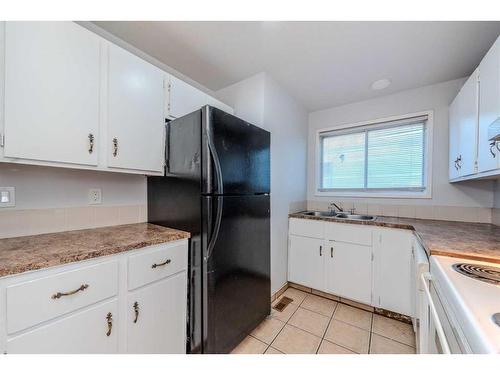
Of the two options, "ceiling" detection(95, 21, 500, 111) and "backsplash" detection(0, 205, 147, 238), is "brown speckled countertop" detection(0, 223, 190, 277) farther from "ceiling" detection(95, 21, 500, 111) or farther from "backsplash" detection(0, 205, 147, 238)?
"ceiling" detection(95, 21, 500, 111)

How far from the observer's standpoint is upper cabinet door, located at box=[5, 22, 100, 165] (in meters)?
0.91

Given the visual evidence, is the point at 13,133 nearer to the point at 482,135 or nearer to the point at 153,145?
the point at 153,145

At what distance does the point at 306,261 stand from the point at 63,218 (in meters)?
2.14

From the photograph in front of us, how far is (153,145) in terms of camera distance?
4.75ft

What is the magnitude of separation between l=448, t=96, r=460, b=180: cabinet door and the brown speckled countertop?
231 cm

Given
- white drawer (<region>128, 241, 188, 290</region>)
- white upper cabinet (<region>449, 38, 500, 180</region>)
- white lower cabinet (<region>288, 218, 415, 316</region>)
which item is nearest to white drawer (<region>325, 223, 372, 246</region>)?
white lower cabinet (<region>288, 218, 415, 316</region>)

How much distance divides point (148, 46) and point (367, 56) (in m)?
1.83

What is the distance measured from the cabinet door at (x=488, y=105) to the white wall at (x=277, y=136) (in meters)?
1.46

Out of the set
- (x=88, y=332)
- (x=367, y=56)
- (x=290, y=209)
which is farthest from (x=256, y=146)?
(x=88, y=332)

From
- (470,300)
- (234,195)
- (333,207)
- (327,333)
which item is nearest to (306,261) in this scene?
(327,333)

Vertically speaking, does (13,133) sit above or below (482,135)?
below

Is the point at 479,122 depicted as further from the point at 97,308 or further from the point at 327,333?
the point at 97,308

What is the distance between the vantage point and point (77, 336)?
2.86 ft
